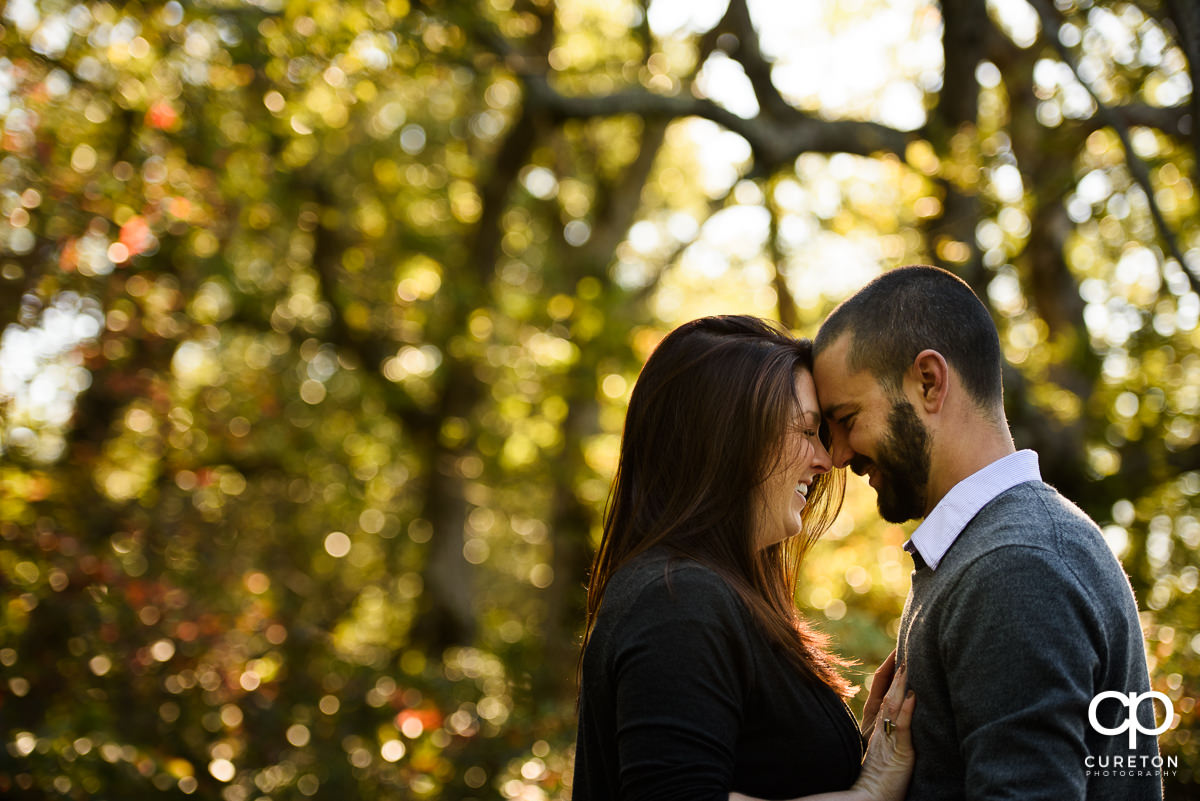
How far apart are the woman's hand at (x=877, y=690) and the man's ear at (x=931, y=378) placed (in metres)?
0.65

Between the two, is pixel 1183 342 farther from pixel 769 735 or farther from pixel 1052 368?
pixel 769 735

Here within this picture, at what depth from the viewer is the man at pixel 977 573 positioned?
6.04 feet

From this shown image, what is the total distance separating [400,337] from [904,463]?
8241 millimetres

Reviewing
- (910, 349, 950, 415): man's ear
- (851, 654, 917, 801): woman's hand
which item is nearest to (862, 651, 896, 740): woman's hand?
(851, 654, 917, 801): woman's hand

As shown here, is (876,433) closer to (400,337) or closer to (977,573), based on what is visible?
(977,573)

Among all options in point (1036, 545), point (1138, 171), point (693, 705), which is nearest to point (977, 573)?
point (1036, 545)

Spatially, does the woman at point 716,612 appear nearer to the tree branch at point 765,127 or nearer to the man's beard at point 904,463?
the man's beard at point 904,463

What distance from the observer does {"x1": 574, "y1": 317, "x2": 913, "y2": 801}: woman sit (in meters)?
1.92

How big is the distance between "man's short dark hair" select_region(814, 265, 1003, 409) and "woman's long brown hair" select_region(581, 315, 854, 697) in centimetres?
16

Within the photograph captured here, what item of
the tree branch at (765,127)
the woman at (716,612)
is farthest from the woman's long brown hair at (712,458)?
the tree branch at (765,127)

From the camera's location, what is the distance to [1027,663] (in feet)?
6.06

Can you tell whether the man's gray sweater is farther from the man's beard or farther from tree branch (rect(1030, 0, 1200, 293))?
tree branch (rect(1030, 0, 1200, 293))

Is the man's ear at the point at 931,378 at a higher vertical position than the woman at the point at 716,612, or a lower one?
higher

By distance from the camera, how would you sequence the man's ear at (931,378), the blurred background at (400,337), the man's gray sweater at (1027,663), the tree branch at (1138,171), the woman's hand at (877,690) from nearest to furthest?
the man's gray sweater at (1027,663)
the man's ear at (931,378)
the woman's hand at (877,690)
the tree branch at (1138,171)
the blurred background at (400,337)
